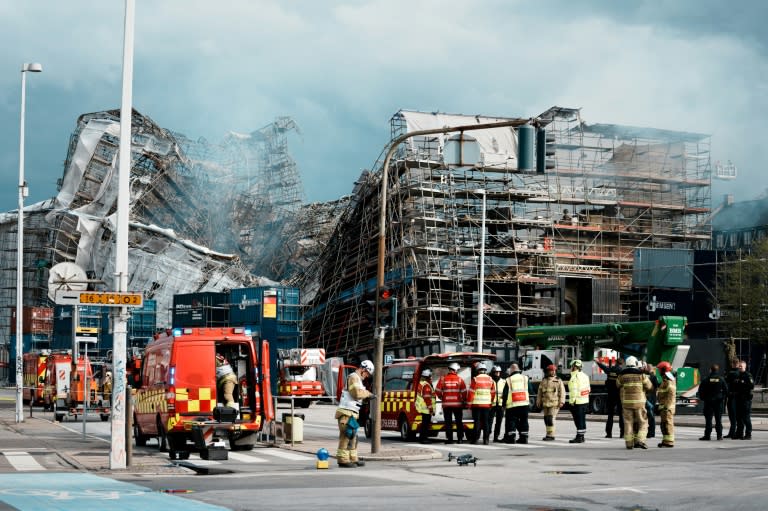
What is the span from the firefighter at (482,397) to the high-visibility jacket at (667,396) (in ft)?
11.5

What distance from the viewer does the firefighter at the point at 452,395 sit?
77.4 ft

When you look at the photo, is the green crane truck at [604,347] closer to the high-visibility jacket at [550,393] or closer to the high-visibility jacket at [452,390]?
the high-visibility jacket at [550,393]

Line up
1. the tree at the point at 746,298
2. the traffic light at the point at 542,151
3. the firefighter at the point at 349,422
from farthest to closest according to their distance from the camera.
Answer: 1. the tree at the point at 746,298
2. the traffic light at the point at 542,151
3. the firefighter at the point at 349,422

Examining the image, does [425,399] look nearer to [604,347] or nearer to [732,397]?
[732,397]

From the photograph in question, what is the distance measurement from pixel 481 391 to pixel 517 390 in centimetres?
102

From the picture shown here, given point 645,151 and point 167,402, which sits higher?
point 645,151

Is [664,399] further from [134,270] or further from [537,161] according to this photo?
[134,270]

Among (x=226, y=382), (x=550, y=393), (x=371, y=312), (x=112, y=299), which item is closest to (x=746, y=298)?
(x=550, y=393)

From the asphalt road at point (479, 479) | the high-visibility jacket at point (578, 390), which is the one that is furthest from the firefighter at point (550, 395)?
the asphalt road at point (479, 479)

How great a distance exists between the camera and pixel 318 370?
53.3 meters

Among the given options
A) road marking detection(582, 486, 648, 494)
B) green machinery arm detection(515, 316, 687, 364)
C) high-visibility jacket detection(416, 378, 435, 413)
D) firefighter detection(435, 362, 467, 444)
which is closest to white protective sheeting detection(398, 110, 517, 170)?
green machinery arm detection(515, 316, 687, 364)

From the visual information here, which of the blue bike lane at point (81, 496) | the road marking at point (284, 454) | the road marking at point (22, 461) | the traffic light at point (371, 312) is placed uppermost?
the traffic light at point (371, 312)

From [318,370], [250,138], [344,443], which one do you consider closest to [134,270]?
[250,138]

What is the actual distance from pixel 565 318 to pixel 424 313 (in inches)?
336
